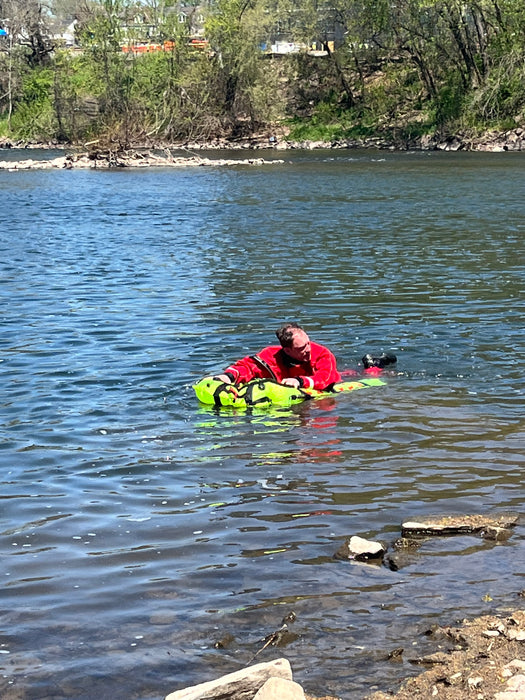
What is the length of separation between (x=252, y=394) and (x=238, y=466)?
224 centimetres

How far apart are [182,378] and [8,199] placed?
2860cm

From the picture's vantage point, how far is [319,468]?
8.43 meters

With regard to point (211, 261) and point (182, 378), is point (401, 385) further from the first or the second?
point (211, 261)

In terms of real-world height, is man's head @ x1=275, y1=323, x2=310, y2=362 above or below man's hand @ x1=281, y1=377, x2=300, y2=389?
above

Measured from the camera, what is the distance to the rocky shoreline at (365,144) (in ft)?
188

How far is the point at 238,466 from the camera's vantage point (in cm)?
858

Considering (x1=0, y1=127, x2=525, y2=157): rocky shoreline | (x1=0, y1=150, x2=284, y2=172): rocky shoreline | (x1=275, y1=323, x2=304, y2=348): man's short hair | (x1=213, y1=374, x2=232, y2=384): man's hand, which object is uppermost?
(x1=0, y1=127, x2=525, y2=157): rocky shoreline

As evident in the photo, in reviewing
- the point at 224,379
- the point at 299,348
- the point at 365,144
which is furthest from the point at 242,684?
the point at 365,144

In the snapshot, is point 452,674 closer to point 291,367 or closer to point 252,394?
point 252,394

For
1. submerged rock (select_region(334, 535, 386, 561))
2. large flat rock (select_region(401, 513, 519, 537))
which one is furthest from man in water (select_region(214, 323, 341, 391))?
submerged rock (select_region(334, 535, 386, 561))

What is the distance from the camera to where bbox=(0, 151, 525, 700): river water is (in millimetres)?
5273

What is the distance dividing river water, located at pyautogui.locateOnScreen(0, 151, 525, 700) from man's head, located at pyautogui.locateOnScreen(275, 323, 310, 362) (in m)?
0.74

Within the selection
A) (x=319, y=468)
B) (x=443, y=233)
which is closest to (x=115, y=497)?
(x=319, y=468)

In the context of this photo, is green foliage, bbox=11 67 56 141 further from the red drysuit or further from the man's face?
the man's face
